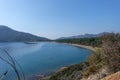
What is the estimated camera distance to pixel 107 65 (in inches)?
644

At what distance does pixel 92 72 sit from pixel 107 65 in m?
3.91

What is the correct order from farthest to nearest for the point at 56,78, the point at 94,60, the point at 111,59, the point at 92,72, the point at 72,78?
the point at 56,78
the point at 72,78
the point at 94,60
the point at 92,72
the point at 111,59

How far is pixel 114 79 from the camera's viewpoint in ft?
17.5

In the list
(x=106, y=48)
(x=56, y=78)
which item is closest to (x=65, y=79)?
(x=56, y=78)

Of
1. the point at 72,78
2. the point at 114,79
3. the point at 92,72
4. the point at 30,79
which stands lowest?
the point at 30,79

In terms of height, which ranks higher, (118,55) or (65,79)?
(118,55)

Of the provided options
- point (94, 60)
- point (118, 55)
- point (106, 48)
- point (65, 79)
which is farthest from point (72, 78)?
point (118, 55)

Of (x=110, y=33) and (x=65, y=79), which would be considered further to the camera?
(x=65, y=79)

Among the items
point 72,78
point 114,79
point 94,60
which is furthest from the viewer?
point 72,78

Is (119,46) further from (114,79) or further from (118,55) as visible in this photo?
(114,79)

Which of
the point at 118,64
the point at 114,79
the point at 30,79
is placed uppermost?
Result: the point at 114,79

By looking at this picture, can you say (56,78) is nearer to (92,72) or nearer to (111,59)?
(92,72)

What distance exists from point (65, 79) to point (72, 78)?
1385 millimetres

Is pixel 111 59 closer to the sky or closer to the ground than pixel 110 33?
closer to the ground
